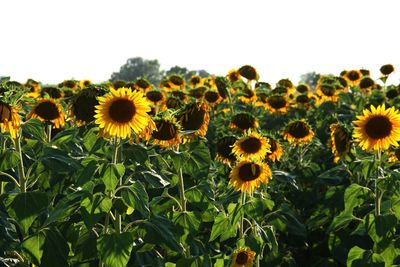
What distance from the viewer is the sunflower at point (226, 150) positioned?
19.9ft

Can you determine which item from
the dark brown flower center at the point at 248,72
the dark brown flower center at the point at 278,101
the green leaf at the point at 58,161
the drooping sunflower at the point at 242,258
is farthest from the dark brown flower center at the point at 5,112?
the dark brown flower center at the point at 248,72

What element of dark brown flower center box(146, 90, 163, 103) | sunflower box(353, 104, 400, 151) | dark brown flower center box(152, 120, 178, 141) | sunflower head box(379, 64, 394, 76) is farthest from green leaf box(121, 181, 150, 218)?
sunflower head box(379, 64, 394, 76)

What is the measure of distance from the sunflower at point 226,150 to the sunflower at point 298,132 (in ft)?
6.36

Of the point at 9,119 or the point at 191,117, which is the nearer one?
the point at 9,119

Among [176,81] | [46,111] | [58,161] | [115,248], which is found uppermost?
[176,81]

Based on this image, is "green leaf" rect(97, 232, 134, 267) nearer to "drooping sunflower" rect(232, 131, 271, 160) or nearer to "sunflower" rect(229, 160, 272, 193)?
"sunflower" rect(229, 160, 272, 193)

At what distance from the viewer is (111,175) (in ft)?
13.2

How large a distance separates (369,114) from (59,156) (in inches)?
103

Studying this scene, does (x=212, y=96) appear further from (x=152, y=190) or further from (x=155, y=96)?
(x=152, y=190)

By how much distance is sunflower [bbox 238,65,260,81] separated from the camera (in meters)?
12.5

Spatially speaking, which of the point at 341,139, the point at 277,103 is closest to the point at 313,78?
the point at 277,103

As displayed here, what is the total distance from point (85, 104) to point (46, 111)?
1.24 meters

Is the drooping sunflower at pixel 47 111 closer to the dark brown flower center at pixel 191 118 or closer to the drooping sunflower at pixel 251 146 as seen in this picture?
the dark brown flower center at pixel 191 118

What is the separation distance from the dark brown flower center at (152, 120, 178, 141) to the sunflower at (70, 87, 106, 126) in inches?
19.3
